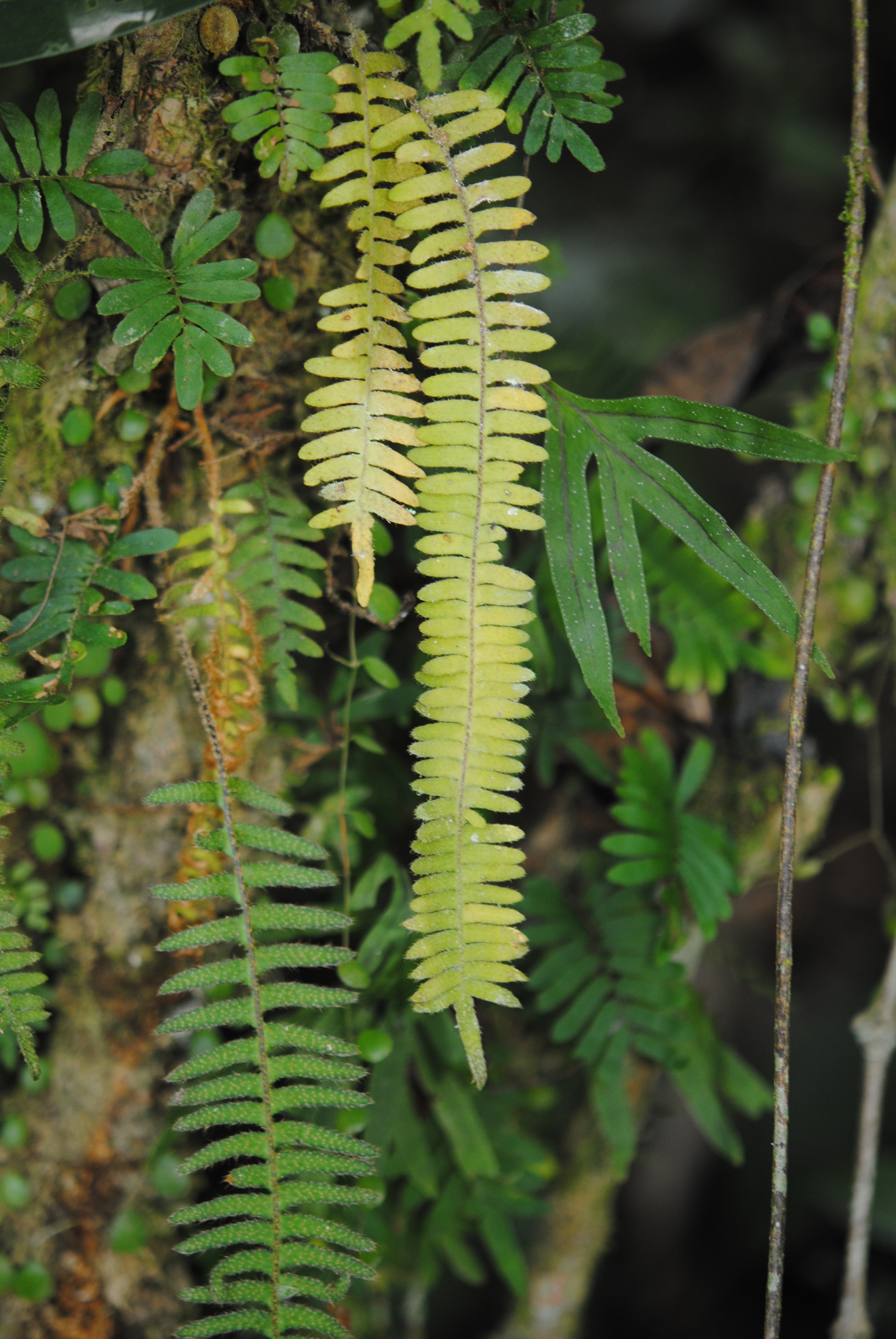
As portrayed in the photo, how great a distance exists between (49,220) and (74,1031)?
3.52 feet

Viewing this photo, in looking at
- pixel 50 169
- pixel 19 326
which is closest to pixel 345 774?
pixel 19 326

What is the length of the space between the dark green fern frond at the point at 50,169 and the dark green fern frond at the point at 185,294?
4 cm

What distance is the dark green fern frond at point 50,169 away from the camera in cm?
86

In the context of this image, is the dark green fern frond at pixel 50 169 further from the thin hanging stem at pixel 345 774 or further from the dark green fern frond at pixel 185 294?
the thin hanging stem at pixel 345 774

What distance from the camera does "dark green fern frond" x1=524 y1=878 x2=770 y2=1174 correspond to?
122 centimetres

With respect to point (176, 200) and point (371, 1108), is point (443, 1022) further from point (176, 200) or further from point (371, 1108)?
point (176, 200)

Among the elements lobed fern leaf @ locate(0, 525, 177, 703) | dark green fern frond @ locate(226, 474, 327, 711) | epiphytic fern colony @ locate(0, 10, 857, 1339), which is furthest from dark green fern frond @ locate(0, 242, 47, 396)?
dark green fern frond @ locate(226, 474, 327, 711)

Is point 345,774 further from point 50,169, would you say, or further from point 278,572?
point 50,169

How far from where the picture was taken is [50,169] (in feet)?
2.87

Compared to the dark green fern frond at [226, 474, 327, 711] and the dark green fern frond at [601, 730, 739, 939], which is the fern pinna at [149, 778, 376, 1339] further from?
the dark green fern frond at [601, 730, 739, 939]

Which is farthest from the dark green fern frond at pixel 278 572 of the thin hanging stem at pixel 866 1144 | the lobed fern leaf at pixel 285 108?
the thin hanging stem at pixel 866 1144

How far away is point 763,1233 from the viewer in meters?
2.07

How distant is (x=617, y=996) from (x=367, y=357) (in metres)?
0.94

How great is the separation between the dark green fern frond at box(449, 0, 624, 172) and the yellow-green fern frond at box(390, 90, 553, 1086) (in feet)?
0.26
